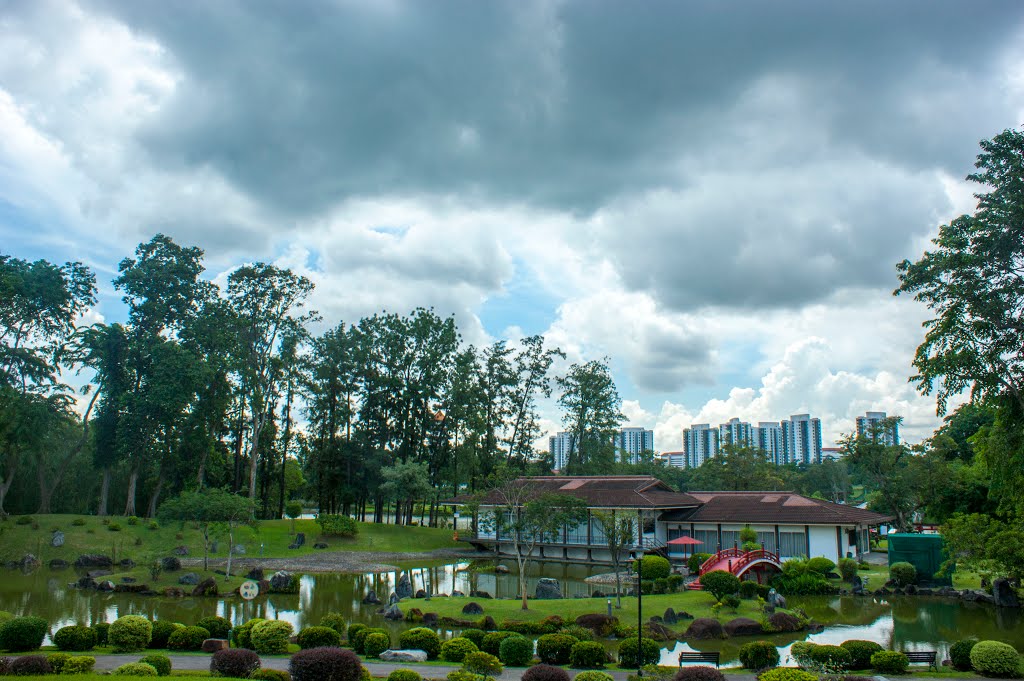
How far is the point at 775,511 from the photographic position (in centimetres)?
3934

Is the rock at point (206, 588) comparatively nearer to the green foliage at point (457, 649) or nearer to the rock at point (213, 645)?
the rock at point (213, 645)

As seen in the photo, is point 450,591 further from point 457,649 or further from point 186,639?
→ point 186,639

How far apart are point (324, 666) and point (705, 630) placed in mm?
13053

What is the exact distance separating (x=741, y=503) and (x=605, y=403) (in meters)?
18.0

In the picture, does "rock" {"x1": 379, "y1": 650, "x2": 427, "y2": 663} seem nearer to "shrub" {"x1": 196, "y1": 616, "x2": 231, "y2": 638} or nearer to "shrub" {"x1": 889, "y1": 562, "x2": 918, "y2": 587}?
"shrub" {"x1": 196, "y1": 616, "x2": 231, "y2": 638}

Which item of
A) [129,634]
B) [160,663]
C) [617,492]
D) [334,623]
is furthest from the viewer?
[617,492]

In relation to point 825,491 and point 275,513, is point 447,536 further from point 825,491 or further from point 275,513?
point 825,491

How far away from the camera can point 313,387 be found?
53500mm

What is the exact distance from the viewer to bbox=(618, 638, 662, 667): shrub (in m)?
16.9

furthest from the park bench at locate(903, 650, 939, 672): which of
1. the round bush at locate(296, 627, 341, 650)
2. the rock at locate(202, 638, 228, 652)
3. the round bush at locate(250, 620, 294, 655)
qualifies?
the rock at locate(202, 638, 228, 652)

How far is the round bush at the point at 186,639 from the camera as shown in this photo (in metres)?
17.8

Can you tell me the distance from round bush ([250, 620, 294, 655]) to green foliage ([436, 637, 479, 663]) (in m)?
4.10

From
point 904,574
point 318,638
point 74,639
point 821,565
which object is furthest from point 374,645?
point 904,574

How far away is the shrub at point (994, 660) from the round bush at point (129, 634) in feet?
66.3
